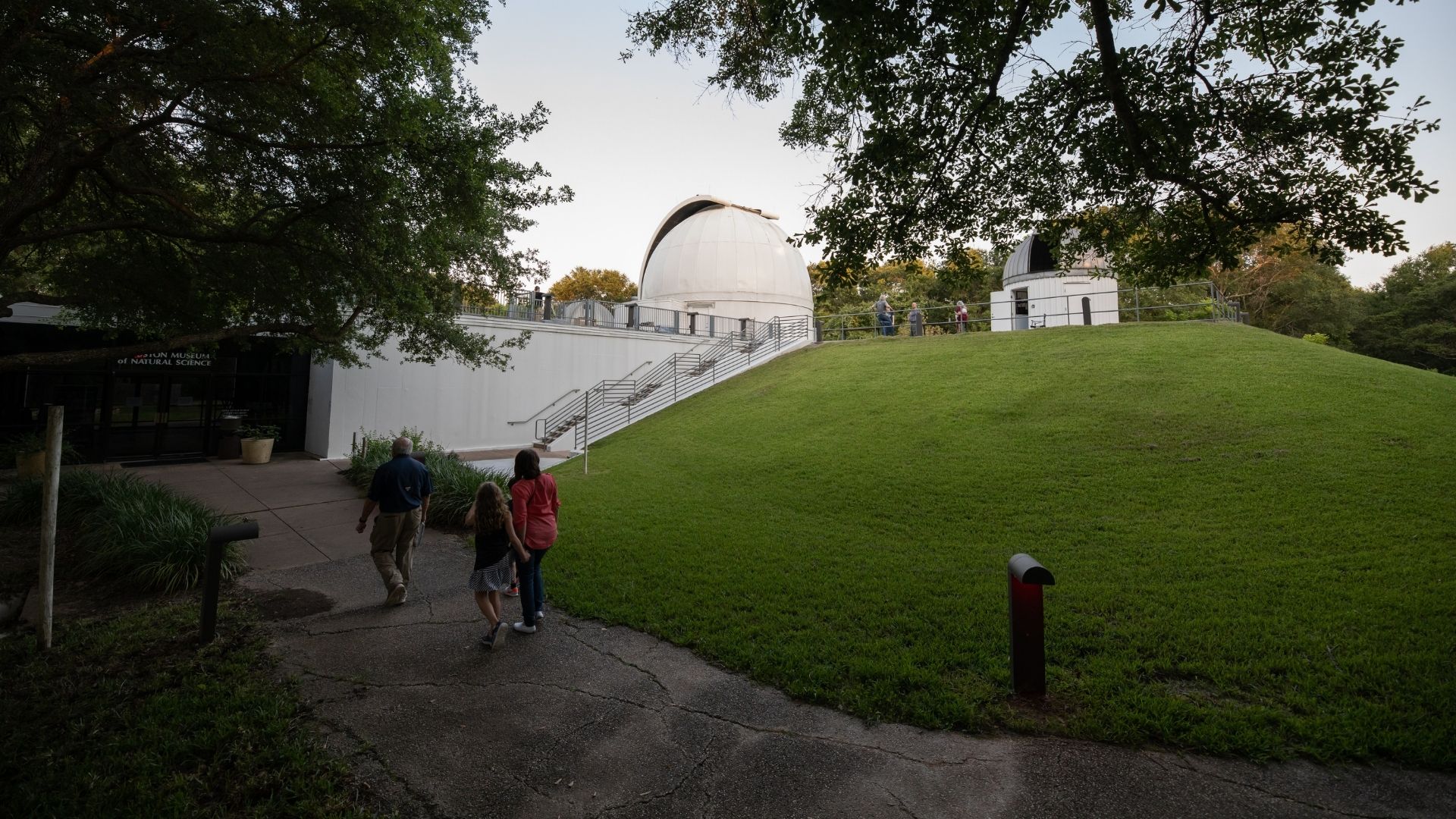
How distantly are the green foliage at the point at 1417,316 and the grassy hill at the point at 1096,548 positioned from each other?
27.5 m

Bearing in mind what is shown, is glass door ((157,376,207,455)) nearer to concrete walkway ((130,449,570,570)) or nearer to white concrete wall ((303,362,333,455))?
concrete walkway ((130,449,570,570))

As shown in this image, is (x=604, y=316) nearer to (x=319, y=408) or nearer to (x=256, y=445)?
(x=319, y=408)

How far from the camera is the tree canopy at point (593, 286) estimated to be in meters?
51.4

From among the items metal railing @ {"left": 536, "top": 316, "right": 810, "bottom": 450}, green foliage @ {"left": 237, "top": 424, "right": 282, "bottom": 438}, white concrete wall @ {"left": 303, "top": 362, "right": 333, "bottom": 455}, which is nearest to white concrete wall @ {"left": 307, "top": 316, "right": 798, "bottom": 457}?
white concrete wall @ {"left": 303, "top": 362, "right": 333, "bottom": 455}

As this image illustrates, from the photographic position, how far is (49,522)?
5.42 metres

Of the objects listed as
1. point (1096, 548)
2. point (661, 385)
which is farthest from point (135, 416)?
point (1096, 548)

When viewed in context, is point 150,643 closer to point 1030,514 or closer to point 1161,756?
point 1161,756

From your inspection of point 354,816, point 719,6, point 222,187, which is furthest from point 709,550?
point 222,187

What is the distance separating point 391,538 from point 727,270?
29.6 metres

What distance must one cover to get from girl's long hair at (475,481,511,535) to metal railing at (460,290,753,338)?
35.0 ft

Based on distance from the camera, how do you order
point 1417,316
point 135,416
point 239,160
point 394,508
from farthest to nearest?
point 1417,316 → point 135,416 → point 239,160 → point 394,508

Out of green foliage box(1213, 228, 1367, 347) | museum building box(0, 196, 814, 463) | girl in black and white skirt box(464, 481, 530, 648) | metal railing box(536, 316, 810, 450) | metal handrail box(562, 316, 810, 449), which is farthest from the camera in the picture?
green foliage box(1213, 228, 1367, 347)

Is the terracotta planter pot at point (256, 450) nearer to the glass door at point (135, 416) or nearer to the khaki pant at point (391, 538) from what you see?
the glass door at point (135, 416)

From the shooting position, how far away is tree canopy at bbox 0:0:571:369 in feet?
20.4
